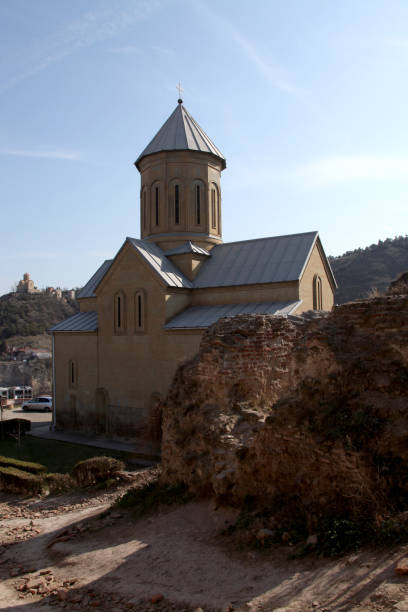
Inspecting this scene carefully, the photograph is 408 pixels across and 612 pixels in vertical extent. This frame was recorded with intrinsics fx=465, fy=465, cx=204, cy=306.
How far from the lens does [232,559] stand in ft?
14.2

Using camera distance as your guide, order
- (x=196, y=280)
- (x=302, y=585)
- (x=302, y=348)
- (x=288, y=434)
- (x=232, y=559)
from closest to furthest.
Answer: (x=302, y=585)
(x=232, y=559)
(x=288, y=434)
(x=302, y=348)
(x=196, y=280)

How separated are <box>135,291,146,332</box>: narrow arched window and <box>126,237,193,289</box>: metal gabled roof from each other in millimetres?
1006

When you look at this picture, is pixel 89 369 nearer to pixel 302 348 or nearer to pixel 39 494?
pixel 39 494

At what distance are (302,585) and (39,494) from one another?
24.7ft

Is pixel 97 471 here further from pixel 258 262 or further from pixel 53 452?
pixel 258 262

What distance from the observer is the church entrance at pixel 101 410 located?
54.2 feet

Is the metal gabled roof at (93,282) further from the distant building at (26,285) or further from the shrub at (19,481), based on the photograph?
the distant building at (26,285)

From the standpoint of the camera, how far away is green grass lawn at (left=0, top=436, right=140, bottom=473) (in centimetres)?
1249

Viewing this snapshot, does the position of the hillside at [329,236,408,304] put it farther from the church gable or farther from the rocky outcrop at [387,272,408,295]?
the rocky outcrop at [387,272,408,295]

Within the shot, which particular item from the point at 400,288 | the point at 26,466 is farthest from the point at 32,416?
the point at 400,288

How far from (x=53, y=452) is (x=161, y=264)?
697 cm

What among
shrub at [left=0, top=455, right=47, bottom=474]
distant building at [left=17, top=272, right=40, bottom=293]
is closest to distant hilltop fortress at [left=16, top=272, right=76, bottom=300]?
distant building at [left=17, top=272, right=40, bottom=293]

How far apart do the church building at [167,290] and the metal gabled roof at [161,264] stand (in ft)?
0.18

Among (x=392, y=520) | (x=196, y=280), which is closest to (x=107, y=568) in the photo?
(x=392, y=520)
